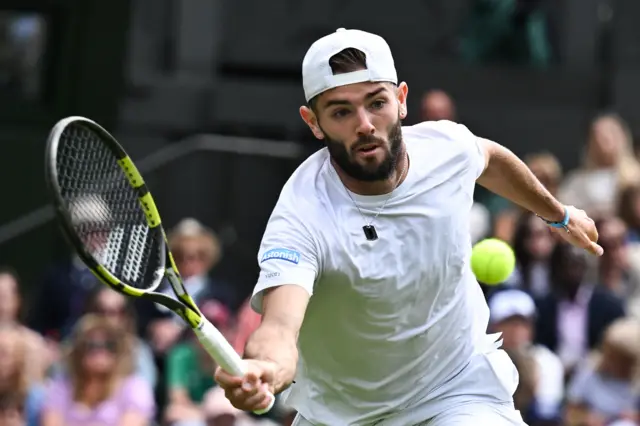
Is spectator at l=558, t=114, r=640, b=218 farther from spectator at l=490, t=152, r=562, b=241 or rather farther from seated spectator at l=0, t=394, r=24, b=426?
seated spectator at l=0, t=394, r=24, b=426

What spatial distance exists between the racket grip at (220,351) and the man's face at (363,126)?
0.88 metres

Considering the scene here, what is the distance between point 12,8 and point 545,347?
6.07 meters

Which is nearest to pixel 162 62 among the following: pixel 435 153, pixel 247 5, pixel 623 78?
pixel 247 5

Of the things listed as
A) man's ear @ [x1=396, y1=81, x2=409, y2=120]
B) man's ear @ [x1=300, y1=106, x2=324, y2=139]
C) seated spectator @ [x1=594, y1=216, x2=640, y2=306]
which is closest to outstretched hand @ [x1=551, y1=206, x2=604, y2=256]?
man's ear @ [x1=396, y1=81, x2=409, y2=120]

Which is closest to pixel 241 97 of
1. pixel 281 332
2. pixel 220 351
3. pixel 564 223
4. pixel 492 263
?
pixel 492 263

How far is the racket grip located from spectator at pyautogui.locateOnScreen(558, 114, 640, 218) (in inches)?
226

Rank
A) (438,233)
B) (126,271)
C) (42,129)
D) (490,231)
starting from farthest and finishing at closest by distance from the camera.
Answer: (42,129), (490,231), (438,233), (126,271)

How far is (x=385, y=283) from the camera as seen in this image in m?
5.01

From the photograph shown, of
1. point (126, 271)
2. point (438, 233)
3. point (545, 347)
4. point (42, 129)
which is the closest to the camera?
point (126, 271)

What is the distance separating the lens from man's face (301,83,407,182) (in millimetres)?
4953

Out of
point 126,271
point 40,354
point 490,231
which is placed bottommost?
point 40,354

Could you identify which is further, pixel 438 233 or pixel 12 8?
pixel 12 8

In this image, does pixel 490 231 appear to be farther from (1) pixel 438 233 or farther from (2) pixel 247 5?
(1) pixel 438 233

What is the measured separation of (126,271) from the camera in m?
4.73
